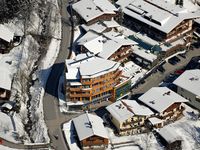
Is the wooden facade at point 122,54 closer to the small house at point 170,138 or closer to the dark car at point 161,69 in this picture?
the dark car at point 161,69

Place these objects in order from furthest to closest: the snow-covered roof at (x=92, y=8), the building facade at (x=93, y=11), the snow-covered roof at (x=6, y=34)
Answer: the snow-covered roof at (x=92, y=8) < the building facade at (x=93, y=11) < the snow-covered roof at (x=6, y=34)

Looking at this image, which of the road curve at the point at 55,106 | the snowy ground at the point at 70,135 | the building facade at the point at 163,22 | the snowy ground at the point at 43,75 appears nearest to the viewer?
the road curve at the point at 55,106

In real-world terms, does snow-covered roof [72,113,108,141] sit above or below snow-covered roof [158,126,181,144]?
above

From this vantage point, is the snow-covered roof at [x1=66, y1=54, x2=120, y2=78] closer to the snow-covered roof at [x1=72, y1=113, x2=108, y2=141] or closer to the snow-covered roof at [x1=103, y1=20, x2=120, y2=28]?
the snow-covered roof at [x1=72, y1=113, x2=108, y2=141]

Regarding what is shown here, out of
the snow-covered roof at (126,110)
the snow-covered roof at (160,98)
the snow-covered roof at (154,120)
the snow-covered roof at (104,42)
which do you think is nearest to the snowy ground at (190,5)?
the snow-covered roof at (104,42)

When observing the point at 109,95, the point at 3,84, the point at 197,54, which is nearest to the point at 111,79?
the point at 109,95

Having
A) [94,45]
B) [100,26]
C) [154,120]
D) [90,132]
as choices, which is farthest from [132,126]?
[100,26]

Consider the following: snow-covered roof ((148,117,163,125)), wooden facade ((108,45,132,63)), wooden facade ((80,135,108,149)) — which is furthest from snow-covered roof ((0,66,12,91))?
snow-covered roof ((148,117,163,125))
